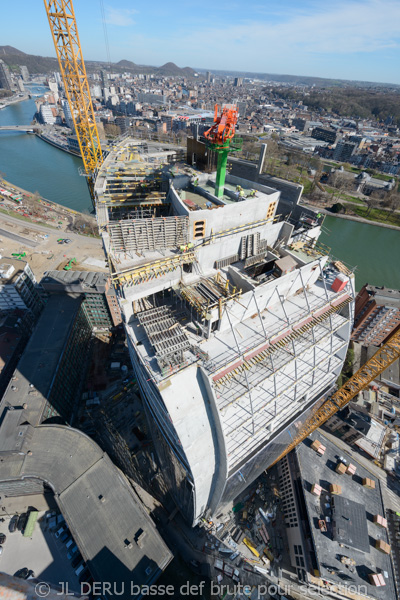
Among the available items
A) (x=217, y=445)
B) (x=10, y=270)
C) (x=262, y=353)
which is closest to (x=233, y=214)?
(x=262, y=353)

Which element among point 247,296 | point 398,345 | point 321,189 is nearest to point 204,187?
point 247,296

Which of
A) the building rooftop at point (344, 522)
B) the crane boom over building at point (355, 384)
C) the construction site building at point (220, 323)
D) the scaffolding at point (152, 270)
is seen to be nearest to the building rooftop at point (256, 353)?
the construction site building at point (220, 323)

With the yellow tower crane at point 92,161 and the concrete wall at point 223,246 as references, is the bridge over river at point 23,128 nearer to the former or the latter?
the yellow tower crane at point 92,161

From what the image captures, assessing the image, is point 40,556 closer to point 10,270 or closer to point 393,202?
point 10,270

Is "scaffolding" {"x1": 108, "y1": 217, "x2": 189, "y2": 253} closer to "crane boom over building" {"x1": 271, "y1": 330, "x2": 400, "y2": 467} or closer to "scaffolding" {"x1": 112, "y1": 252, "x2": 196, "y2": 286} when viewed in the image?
"scaffolding" {"x1": 112, "y1": 252, "x2": 196, "y2": 286}

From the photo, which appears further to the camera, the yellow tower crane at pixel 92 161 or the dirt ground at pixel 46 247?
the dirt ground at pixel 46 247
